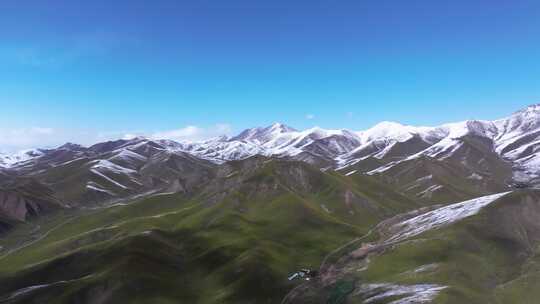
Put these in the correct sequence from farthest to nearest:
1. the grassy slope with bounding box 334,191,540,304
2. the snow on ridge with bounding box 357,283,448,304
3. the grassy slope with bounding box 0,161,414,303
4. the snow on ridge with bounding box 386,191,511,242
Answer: the grassy slope with bounding box 0,161,414,303 → the snow on ridge with bounding box 386,191,511,242 → the grassy slope with bounding box 334,191,540,304 → the snow on ridge with bounding box 357,283,448,304

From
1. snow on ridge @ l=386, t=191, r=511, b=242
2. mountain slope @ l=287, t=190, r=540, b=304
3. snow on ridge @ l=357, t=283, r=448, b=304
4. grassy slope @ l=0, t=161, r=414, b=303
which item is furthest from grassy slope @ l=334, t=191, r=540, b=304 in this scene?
grassy slope @ l=0, t=161, r=414, b=303

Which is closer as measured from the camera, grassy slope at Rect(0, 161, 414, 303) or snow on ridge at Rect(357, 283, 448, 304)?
snow on ridge at Rect(357, 283, 448, 304)

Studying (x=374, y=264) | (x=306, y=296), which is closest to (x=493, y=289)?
(x=374, y=264)

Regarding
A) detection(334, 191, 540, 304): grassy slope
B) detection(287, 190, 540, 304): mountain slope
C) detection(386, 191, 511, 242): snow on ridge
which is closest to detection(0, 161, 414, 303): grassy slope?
detection(287, 190, 540, 304): mountain slope

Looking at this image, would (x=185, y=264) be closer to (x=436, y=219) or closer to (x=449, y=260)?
(x=436, y=219)

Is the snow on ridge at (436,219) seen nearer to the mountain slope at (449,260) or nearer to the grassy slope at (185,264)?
the mountain slope at (449,260)

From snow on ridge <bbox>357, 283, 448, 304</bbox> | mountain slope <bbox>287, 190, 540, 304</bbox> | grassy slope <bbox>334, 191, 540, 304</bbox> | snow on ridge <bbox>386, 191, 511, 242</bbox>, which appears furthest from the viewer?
snow on ridge <bbox>386, 191, 511, 242</bbox>

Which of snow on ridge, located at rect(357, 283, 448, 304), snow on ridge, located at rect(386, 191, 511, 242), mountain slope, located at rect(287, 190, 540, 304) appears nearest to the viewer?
snow on ridge, located at rect(357, 283, 448, 304)

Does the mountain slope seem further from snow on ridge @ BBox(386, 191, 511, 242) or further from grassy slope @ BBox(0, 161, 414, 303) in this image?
grassy slope @ BBox(0, 161, 414, 303)

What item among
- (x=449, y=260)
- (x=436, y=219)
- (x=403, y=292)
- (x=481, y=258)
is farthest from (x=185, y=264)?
(x=481, y=258)

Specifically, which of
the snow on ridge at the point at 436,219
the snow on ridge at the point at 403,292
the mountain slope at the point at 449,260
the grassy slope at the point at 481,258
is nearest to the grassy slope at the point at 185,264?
the mountain slope at the point at 449,260

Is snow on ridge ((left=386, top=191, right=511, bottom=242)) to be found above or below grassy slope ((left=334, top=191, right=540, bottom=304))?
above
